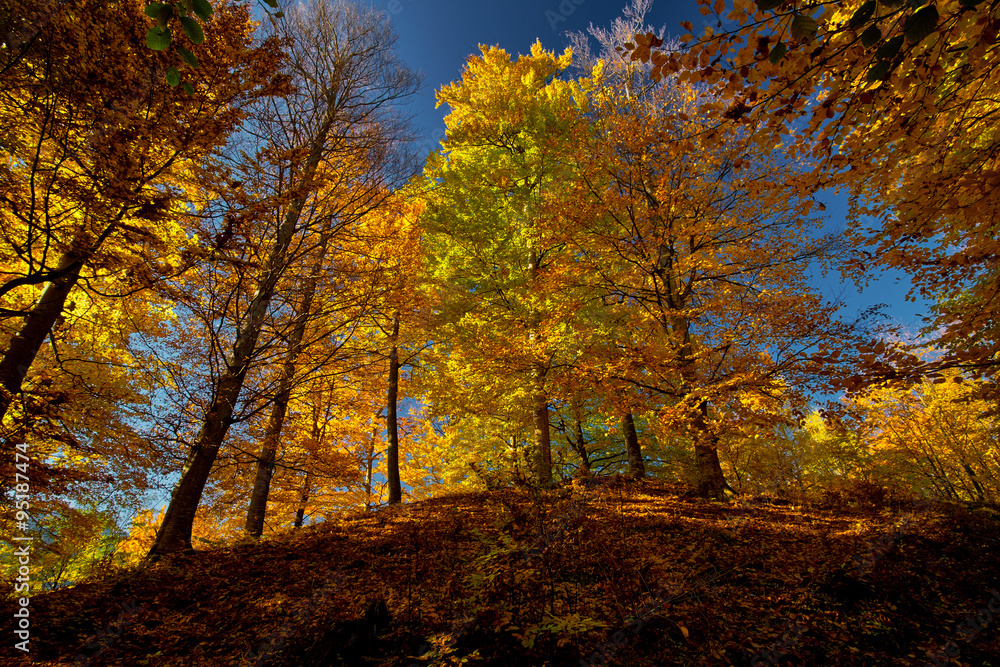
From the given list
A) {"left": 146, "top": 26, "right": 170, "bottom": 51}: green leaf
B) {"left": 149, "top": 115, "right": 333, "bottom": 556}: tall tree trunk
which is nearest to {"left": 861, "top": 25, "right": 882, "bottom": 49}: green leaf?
{"left": 146, "top": 26, "right": 170, "bottom": 51}: green leaf

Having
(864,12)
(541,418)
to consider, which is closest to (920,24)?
(864,12)

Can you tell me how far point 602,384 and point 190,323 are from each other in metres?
6.20

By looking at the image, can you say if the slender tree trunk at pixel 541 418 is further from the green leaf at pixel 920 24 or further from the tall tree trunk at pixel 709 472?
the green leaf at pixel 920 24

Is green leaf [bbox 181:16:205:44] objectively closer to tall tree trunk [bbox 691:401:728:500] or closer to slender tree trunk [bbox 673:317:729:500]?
slender tree trunk [bbox 673:317:729:500]

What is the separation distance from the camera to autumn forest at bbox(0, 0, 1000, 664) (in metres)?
3.14

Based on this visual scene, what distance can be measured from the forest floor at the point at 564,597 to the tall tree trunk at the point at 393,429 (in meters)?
3.46

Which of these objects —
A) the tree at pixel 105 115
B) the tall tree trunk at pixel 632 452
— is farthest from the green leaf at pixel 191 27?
the tall tree trunk at pixel 632 452

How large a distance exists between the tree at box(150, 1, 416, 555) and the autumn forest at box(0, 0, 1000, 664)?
6 cm

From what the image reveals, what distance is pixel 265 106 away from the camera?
493cm

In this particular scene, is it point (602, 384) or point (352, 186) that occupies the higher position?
point (352, 186)

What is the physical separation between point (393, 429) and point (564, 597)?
23.8 ft

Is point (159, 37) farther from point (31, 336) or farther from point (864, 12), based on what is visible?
point (31, 336)

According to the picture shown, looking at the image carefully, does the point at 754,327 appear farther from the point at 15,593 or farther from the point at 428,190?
the point at 15,593

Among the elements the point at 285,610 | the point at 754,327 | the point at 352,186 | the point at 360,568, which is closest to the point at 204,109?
the point at 352,186
